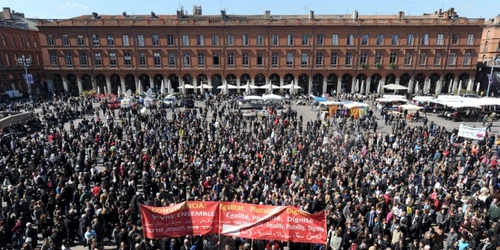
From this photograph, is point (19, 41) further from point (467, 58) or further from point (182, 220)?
point (467, 58)

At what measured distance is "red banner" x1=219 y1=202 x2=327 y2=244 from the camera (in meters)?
8.08

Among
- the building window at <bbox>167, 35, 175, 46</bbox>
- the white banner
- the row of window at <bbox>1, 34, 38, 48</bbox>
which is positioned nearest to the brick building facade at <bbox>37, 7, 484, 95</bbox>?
the building window at <bbox>167, 35, 175, 46</bbox>

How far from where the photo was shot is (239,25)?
4566 centimetres

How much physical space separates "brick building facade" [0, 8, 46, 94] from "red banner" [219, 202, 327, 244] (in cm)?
5517

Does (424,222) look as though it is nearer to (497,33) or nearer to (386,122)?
(386,122)

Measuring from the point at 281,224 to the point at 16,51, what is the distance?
61147 mm

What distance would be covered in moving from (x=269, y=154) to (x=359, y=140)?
6.29 metres

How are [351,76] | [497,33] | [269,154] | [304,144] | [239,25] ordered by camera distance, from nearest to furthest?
[269,154] → [304,144] → [239,25] → [351,76] → [497,33]

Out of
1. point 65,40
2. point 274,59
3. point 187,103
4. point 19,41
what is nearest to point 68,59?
point 65,40

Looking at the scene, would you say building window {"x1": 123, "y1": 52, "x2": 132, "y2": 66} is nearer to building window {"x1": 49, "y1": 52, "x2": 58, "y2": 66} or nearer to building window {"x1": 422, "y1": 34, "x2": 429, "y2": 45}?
building window {"x1": 49, "y1": 52, "x2": 58, "y2": 66}

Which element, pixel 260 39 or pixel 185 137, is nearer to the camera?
pixel 185 137

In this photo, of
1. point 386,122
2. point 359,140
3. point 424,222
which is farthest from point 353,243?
point 386,122

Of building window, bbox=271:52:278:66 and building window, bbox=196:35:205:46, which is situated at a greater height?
building window, bbox=196:35:205:46

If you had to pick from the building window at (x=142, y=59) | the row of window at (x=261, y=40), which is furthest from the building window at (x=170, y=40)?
the building window at (x=142, y=59)
